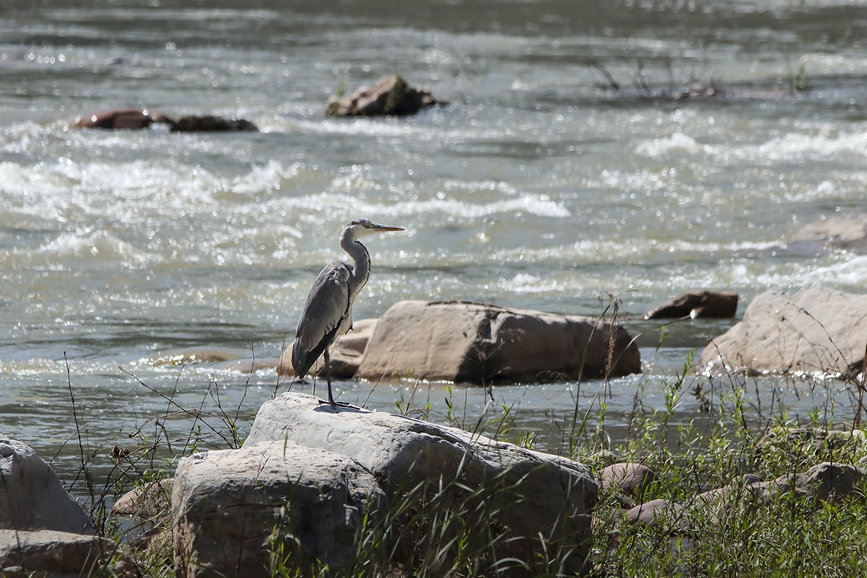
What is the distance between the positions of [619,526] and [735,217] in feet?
29.3

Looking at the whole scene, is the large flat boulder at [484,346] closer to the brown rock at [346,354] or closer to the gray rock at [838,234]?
the brown rock at [346,354]

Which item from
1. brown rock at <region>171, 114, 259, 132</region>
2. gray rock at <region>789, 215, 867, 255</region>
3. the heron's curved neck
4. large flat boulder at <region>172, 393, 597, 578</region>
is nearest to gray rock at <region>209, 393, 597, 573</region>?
large flat boulder at <region>172, 393, 597, 578</region>

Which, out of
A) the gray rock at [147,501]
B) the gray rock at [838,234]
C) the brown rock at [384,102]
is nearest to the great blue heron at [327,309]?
the gray rock at [147,501]

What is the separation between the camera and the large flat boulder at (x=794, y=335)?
288 inches

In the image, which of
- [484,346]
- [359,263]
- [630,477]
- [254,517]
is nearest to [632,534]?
[630,477]

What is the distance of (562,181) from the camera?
14.6 metres

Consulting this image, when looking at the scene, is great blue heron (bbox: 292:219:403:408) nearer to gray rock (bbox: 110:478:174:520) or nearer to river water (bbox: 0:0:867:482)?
river water (bbox: 0:0:867:482)

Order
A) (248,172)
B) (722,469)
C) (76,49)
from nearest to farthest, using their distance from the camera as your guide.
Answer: (722,469)
(248,172)
(76,49)

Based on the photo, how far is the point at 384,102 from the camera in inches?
741

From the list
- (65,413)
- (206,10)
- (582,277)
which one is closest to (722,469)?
(65,413)

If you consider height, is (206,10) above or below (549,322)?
above

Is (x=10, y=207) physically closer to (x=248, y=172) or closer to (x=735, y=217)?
(x=248, y=172)

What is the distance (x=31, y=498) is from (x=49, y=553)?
46 cm

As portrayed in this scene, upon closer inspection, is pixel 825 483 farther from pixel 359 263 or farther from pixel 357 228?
pixel 357 228
